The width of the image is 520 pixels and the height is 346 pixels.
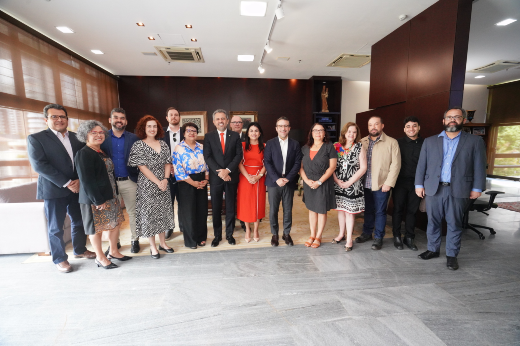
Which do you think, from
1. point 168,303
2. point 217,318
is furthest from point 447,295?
point 168,303

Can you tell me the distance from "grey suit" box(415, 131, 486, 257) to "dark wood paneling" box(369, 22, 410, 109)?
5.66ft

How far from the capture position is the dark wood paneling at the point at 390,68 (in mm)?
4172

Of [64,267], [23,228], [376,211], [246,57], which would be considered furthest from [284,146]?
[246,57]

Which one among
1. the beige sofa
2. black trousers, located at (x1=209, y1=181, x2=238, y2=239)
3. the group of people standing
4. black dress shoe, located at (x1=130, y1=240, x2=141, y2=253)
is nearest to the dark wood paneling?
the group of people standing

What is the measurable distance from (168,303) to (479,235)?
446 cm

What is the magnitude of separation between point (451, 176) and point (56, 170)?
442 cm

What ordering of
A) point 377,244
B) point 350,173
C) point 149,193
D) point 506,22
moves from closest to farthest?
point 149,193
point 350,173
point 377,244
point 506,22

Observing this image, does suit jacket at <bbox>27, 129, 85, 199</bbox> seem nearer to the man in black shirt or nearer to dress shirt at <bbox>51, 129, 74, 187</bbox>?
dress shirt at <bbox>51, 129, 74, 187</bbox>

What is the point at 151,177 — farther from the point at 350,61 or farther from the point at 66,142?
the point at 350,61

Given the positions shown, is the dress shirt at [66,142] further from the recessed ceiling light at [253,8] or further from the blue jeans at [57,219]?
the recessed ceiling light at [253,8]

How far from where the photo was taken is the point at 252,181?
3309 mm

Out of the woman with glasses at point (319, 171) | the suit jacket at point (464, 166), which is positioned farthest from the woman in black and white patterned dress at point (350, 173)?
the suit jacket at point (464, 166)

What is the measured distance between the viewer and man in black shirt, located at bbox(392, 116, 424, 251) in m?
3.24

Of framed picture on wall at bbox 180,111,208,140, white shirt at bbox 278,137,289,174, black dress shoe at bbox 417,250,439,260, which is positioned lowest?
black dress shoe at bbox 417,250,439,260
